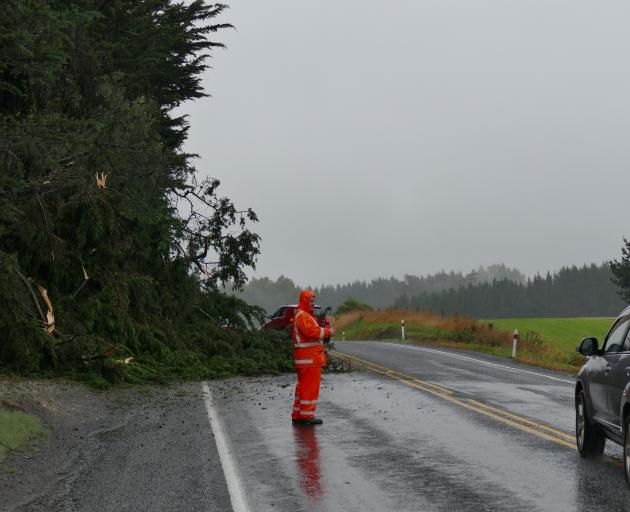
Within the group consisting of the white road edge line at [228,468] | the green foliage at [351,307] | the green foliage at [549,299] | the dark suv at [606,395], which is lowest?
the white road edge line at [228,468]

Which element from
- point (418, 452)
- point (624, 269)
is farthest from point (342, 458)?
point (624, 269)

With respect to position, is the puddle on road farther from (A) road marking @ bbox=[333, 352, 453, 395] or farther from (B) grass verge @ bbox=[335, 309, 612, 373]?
(B) grass verge @ bbox=[335, 309, 612, 373]

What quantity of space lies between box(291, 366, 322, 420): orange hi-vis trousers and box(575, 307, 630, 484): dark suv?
402cm

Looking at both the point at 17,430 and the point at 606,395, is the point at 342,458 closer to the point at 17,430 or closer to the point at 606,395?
the point at 606,395

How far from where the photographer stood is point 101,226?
1905cm

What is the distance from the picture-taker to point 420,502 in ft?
22.8

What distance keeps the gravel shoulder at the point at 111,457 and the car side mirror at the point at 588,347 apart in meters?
4.24

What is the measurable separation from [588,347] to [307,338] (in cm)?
462

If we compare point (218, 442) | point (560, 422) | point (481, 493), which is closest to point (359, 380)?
point (560, 422)

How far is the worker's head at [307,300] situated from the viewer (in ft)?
39.9

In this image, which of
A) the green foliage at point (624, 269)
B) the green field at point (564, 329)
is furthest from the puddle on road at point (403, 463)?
the green foliage at point (624, 269)

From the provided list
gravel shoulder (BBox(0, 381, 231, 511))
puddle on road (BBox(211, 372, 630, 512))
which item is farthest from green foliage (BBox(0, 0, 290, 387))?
puddle on road (BBox(211, 372, 630, 512))

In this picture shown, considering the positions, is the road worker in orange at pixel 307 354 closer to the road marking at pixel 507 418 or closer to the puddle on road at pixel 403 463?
the puddle on road at pixel 403 463

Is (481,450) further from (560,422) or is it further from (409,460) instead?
(560,422)
